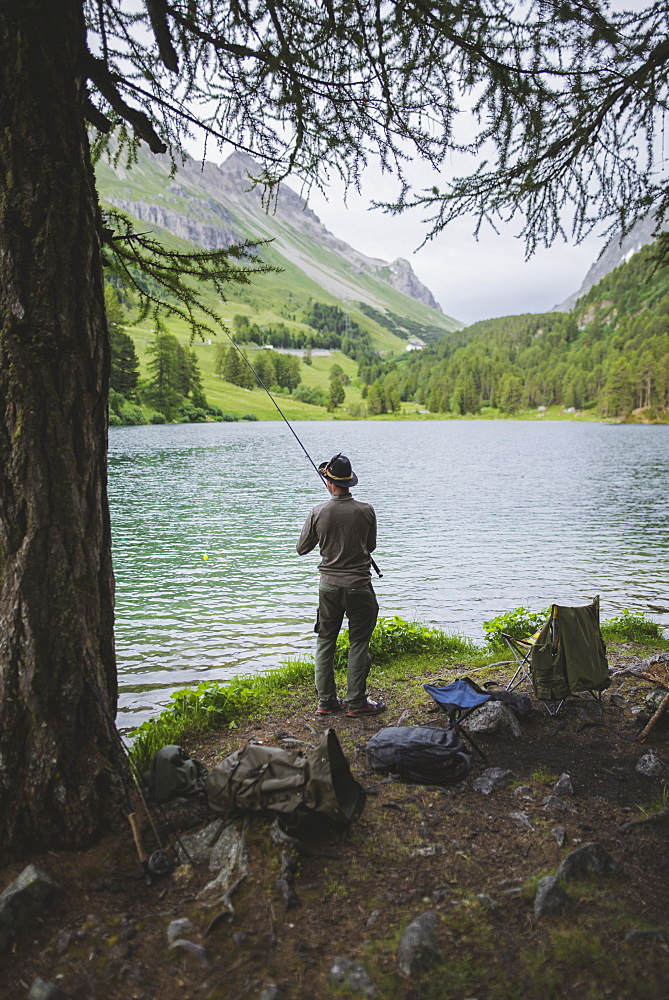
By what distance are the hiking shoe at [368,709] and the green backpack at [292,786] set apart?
82.8 inches

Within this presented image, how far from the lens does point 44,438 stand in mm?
3326

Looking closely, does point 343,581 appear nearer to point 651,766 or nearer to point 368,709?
point 368,709

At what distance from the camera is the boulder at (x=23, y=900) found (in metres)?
2.70

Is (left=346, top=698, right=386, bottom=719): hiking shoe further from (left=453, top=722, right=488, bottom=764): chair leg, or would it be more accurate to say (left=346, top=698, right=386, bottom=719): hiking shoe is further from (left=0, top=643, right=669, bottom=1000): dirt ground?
(left=0, top=643, right=669, bottom=1000): dirt ground

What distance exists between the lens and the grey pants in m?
5.89

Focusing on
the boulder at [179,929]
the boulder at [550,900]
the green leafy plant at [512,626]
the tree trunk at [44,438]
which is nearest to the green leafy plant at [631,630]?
the green leafy plant at [512,626]

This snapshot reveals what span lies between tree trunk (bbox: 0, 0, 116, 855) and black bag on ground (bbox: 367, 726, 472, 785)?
6.96ft

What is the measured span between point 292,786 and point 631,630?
25.3 feet

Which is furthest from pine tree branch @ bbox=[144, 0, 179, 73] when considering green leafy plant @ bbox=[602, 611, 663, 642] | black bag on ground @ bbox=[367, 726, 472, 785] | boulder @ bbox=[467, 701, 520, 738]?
green leafy plant @ bbox=[602, 611, 663, 642]

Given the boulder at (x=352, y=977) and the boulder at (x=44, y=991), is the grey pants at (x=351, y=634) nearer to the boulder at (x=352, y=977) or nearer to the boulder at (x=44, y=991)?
the boulder at (x=352, y=977)

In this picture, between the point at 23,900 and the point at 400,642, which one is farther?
the point at 400,642

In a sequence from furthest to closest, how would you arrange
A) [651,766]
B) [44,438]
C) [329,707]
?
[329,707] < [651,766] < [44,438]

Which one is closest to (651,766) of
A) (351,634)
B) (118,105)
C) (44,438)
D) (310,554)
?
(351,634)

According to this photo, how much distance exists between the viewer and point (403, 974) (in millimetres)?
2545
